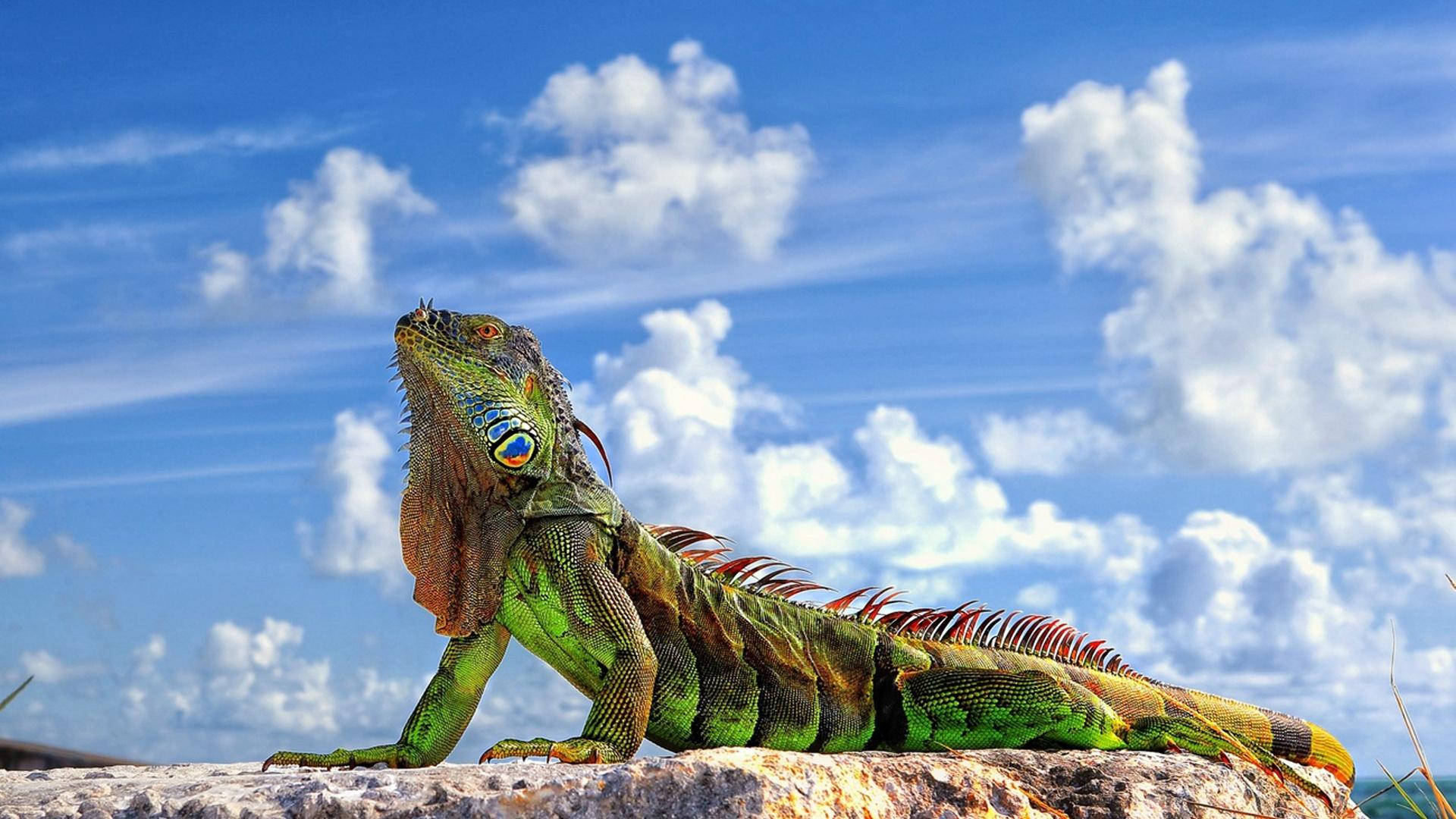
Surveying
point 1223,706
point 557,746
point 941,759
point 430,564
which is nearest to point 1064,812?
point 941,759

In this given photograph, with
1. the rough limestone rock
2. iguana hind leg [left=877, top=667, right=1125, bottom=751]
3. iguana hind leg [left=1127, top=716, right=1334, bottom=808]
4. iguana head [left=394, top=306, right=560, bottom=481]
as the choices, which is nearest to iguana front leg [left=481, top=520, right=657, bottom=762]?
iguana head [left=394, top=306, right=560, bottom=481]

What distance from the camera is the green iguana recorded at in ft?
25.1

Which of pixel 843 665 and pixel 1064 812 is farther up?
pixel 843 665

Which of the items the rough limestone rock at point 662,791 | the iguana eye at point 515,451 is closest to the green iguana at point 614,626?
the iguana eye at point 515,451

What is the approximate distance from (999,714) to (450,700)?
3.49 metres

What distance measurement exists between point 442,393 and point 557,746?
2279 mm

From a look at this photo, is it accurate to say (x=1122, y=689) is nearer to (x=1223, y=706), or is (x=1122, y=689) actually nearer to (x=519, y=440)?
(x=1223, y=706)

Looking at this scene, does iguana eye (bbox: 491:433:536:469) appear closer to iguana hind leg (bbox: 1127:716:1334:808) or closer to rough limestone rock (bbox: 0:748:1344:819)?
rough limestone rock (bbox: 0:748:1344:819)

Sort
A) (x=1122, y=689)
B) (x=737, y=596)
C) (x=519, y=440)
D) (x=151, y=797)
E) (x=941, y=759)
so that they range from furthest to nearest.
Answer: (x=1122, y=689), (x=737, y=596), (x=519, y=440), (x=941, y=759), (x=151, y=797)

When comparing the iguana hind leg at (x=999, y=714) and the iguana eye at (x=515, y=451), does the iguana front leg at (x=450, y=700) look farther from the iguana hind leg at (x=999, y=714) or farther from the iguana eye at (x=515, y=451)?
the iguana hind leg at (x=999, y=714)

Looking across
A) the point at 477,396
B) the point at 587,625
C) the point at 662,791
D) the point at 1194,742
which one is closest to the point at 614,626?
the point at 587,625

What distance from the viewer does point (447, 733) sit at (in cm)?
805

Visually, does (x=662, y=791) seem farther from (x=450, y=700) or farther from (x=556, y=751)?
(x=450, y=700)

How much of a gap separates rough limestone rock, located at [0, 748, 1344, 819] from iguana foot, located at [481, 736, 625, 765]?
1.51 feet
